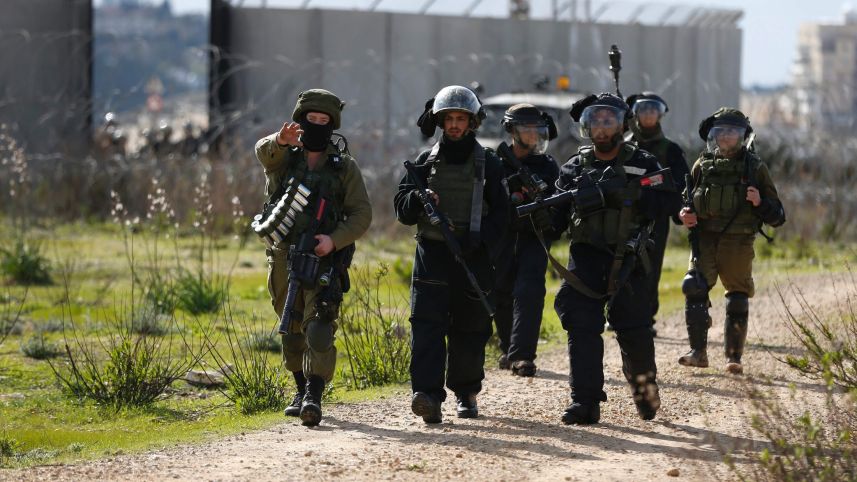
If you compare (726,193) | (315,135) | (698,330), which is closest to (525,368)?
(698,330)

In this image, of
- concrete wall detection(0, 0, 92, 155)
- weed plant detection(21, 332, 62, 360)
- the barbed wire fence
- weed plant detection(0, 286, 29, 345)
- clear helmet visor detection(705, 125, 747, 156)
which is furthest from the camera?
concrete wall detection(0, 0, 92, 155)

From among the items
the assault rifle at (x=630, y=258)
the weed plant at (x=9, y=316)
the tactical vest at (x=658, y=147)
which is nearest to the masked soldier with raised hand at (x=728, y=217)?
the tactical vest at (x=658, y=147)

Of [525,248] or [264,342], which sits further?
[264,342]

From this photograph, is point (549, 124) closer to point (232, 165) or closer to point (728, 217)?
point (728, 217)

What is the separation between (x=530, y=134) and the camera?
9.10m

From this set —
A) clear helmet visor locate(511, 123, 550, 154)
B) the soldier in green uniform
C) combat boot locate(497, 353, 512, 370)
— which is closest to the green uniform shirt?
the soldier in green uniform

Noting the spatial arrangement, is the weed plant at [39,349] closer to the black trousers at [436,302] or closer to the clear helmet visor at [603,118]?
the black trousers at [436,302]

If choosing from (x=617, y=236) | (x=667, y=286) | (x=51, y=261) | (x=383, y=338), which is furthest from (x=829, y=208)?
(x=617, y=236)

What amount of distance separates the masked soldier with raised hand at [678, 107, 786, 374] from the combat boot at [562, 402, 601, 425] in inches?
63.3

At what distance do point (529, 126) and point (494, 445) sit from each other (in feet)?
8.29

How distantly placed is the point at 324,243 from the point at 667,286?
24.7ft

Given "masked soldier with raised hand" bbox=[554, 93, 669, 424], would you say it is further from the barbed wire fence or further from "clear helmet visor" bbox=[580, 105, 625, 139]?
the barbed wire fence

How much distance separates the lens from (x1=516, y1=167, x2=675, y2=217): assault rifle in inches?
293

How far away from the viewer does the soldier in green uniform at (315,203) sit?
7516mm
